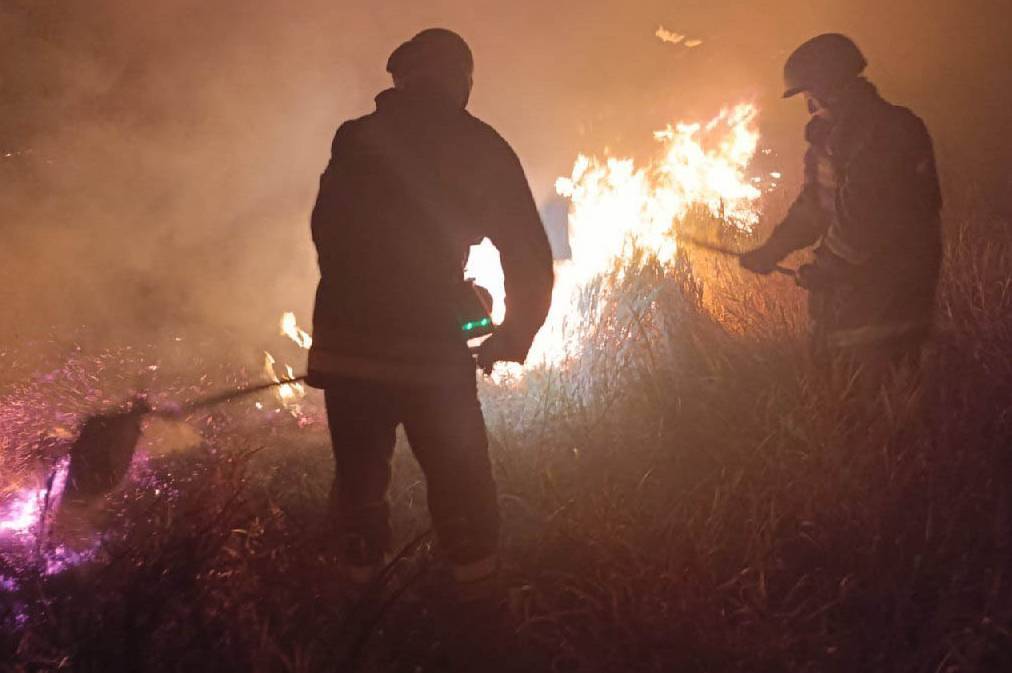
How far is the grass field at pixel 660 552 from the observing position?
6.39 feet

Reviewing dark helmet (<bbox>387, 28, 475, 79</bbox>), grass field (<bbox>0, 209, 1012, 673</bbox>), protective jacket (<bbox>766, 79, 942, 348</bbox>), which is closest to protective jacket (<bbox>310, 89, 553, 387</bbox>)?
dark helmet (<bbox>387, 28, 475, 79</bbox>)

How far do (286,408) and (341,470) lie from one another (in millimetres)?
2967

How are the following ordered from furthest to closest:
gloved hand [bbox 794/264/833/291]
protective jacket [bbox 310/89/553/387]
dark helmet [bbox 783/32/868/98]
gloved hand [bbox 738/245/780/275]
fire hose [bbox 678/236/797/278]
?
gloved hand [bbox 738/245/780/275] < fire hose [bbox 678/236/797/278] < gloved hand [bbox 794/264/833/291] < dark helmet [bbox 783/32/868/98] < protective jacket [bbox 310/89/553/387]

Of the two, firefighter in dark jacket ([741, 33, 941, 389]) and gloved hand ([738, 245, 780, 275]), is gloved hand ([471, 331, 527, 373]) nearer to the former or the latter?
firefighter in dark jacket ([741, 33, 941, 389])

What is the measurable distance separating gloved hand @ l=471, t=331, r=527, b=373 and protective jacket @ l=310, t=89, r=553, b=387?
0.03 m

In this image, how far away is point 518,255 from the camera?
1.98 meters

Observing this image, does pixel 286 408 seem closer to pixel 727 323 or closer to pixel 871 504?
pixel 727 323

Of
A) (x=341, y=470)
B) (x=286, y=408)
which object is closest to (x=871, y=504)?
(x=341, y=470)

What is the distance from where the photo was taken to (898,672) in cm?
183

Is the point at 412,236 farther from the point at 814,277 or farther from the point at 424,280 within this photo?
the point at 814,277

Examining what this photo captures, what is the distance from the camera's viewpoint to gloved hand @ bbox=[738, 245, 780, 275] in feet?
12.3

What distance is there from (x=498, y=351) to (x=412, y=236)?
0.48 m

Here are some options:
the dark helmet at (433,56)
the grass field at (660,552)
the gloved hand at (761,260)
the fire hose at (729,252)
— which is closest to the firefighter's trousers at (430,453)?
the grass field at (660,552)

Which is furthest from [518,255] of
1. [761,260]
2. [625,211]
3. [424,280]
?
[625,211]
